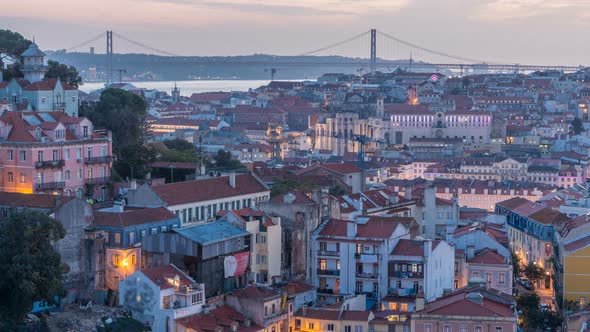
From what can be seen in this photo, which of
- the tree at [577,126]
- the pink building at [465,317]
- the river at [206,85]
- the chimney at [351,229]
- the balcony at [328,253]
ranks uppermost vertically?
the river at [206,85]

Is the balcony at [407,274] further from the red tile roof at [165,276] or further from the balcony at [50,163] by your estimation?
the balcony at [50,163]

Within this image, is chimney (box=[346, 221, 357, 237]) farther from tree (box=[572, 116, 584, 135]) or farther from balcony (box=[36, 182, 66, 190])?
tree (box=[572, 116, 584, 135])

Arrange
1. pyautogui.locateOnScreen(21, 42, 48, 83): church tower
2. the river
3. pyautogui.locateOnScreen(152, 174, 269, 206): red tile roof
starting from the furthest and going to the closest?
1. the river
2. pyautogui.locateOnScreen(21, 42, 48, 83): church tower
3. pyautogui.locateOnScreen(152, 174, 269, 206): red tile roof

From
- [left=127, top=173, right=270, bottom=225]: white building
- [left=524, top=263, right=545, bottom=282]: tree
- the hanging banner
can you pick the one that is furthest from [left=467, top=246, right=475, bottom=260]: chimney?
the hanging banner

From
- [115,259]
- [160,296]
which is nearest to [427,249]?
[160,296]

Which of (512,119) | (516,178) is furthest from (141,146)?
(512,119)

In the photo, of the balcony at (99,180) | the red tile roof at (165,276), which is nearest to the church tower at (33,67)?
the balcony at (99,180)
